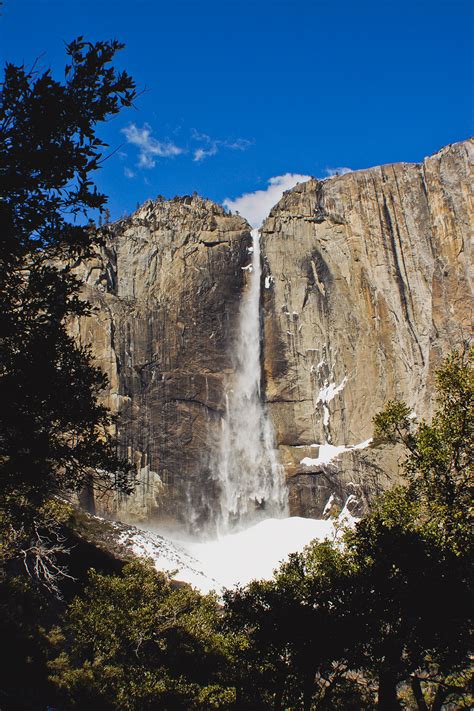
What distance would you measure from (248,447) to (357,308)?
52.7 ft

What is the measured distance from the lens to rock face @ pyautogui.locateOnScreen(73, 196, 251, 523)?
55719 mm

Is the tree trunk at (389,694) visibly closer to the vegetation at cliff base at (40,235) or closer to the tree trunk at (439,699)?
the tree trunk at (439,699)

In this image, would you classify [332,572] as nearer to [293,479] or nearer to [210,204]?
[293,479]

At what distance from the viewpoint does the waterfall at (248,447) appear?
184 ft

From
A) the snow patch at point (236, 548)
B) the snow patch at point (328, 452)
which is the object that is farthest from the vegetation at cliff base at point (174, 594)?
the snow patch at point (328, 452)

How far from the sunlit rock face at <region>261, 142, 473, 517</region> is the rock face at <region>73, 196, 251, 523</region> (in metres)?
4.79

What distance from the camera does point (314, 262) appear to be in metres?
58.5

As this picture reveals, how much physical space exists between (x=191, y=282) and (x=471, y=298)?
24809 millimetres

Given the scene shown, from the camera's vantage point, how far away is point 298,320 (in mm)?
57750

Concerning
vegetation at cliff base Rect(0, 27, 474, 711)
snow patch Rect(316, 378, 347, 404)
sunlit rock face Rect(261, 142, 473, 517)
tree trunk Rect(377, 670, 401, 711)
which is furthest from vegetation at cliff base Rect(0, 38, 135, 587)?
snow patch Rect(316, 378, 347, 404)

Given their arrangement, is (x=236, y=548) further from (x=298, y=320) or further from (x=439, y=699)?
(x=439, y=699)

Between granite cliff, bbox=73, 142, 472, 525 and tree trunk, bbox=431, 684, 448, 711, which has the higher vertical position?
granite cliff, bbox=73, 142, 472, 525

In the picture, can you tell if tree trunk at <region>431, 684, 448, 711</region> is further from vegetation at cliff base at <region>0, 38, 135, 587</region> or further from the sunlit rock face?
the sunlit rock face

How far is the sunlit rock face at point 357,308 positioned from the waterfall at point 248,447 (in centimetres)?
121
